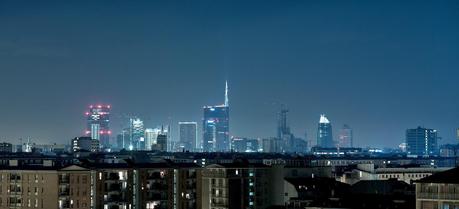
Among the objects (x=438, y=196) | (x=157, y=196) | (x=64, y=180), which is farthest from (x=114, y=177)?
(x=438, y=196)

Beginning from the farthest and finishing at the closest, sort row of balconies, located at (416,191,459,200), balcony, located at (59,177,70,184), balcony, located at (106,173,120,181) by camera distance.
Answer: balcony, located at (106,173,120,181) < balcony, located at (59,177,70,184) < row of balconies, located at (416,191,459,200)

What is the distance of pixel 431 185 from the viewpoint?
163 feet

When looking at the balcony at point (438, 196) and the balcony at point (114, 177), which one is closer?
the balcony at point (438, 196)

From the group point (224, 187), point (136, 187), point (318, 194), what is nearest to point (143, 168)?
point (136, 187)

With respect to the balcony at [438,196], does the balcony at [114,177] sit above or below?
below

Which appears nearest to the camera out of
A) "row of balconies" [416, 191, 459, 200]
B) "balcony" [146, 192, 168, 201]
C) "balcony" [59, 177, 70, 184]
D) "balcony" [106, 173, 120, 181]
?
"row of balconies" [416, 191, 459, 200]

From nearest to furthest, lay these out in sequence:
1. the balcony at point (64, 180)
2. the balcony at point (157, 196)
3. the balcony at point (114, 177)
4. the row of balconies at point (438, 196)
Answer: the row of balconies at point (438, 196)
the balcony at point (64, 180)
the balcony at point (114, 177)
the balcony at point (157, 196)

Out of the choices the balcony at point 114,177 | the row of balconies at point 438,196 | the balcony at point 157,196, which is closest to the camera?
the row of balconies at point 438,196

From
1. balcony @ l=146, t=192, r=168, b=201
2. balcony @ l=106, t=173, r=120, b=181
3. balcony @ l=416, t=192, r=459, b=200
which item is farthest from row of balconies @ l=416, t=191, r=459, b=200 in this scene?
balcony @ l=146, t=192, r=168, b=201

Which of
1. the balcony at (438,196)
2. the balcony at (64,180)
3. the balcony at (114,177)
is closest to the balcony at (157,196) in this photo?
the balcony at (114,177)

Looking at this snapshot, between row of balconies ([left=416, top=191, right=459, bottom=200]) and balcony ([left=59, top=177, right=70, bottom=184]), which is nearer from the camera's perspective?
row of balconies ([left=416, top=191, right=459, bottom=200])

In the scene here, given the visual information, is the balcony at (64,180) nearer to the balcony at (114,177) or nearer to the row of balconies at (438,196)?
the balcony at (114,177)

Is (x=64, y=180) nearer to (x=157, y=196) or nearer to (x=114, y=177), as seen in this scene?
(x=114, y=177)

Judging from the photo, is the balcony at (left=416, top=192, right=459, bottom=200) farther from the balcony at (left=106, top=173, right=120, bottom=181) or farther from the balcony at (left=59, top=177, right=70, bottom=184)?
the balcony at (left=59, top=177, right=70, bottom=184)
